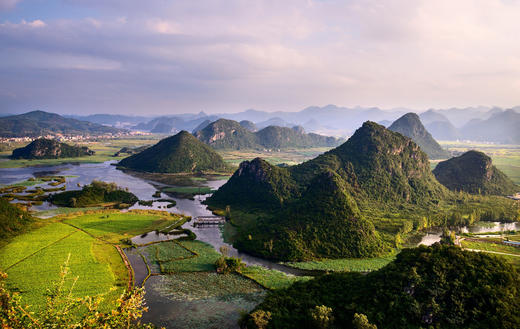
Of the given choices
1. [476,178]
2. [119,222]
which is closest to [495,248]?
[476,178]

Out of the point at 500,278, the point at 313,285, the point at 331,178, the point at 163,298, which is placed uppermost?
the point at 331,178

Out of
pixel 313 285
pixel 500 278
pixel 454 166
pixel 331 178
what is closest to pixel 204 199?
pixel 331 178

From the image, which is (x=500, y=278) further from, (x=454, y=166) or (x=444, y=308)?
(x=454, y=166)

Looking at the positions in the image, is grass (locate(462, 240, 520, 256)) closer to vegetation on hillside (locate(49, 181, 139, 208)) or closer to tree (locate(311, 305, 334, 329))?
tree (locate(311, 305, 334, 329))

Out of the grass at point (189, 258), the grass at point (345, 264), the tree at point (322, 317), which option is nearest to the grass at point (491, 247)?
the grass at point (345, 264)

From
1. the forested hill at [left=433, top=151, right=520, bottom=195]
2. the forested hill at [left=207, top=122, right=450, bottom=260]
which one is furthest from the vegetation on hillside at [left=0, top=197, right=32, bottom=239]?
the forested hill at [left=433, top=151, right=520, bottom=195]

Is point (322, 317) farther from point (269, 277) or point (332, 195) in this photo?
point (332, 195)

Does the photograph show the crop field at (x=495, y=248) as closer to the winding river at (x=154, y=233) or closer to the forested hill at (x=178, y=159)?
the winding river at (x=154, y=233)
